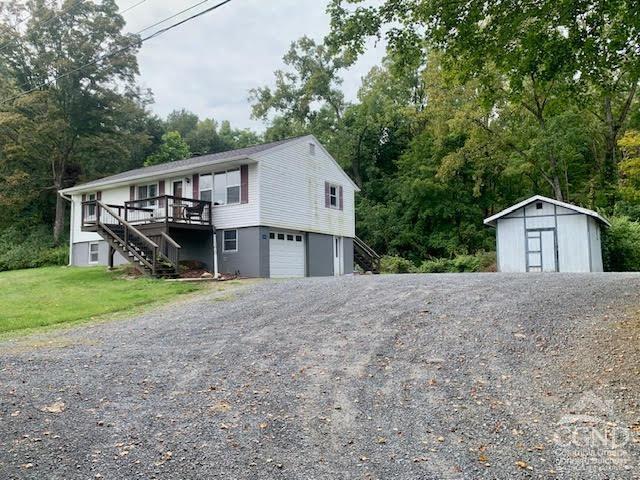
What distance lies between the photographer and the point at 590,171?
30.7m

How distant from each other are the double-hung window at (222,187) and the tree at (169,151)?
19929mm

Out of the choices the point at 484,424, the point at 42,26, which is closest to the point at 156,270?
the point at 484,424

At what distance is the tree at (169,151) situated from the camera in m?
38.0

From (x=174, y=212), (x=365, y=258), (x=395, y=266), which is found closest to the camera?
(x=174, y=212)

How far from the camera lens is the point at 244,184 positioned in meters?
18.5

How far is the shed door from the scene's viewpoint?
19969mm

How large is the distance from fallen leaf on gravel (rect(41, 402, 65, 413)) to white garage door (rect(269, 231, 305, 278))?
13.5 m

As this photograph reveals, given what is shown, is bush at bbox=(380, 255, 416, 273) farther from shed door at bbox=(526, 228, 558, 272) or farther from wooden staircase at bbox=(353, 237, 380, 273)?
shed door at bbox=(526, 228, 558, 272)

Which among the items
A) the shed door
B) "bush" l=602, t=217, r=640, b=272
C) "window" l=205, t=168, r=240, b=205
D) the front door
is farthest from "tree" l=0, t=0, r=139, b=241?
"bush" l=602, t=217, r=640, b=272

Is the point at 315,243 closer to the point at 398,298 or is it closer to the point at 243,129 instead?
the point at 398,298

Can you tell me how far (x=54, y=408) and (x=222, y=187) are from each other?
1498 cm

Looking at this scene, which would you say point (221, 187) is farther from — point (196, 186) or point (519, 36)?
point (519, 36)

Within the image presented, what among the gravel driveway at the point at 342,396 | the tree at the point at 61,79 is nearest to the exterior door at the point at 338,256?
the gravel driveway at the point at 342,396

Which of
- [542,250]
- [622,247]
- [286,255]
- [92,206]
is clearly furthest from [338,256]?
[622,247]
